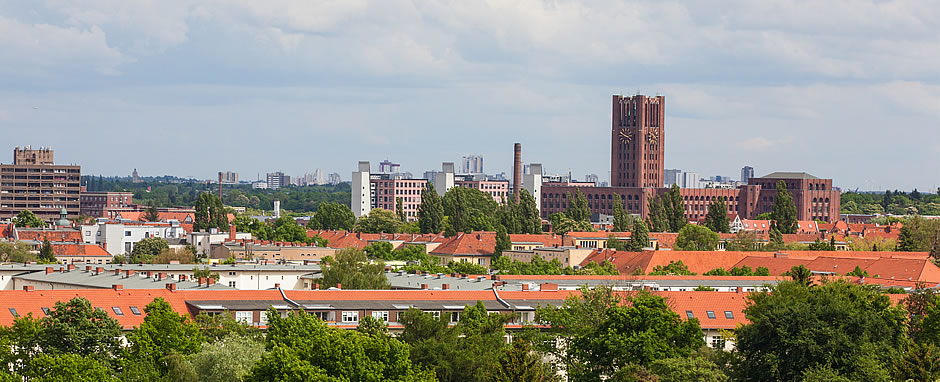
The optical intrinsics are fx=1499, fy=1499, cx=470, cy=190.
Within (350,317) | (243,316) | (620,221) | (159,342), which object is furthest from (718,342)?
→ (620,221)

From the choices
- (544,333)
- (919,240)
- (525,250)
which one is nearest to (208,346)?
(544,333)

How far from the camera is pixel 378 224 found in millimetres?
174000

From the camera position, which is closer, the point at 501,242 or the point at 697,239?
the point at 501,242

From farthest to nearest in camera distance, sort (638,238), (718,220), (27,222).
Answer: (27,222) < (718,220) < (638,238)

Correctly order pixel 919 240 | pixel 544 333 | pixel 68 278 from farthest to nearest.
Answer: pixel 919 240
pixel 68 278
pixel 544 333

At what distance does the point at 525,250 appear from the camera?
464 feet

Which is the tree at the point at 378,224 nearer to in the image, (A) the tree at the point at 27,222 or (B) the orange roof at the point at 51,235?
(B) the orange roof at the point at 51,235

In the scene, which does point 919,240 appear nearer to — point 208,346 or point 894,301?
point 894,301

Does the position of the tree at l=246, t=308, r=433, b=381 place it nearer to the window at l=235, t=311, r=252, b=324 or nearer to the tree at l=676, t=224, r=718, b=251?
the window at l=235, t=311, r=252, b=324

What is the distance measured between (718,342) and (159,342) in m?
24.4

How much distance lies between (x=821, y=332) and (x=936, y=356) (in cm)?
388

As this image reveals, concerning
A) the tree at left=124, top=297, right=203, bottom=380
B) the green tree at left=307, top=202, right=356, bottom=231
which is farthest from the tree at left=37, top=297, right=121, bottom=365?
the green tree at left=307, top=202, right=356, bottom=231

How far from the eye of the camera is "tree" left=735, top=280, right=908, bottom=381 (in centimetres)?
5128

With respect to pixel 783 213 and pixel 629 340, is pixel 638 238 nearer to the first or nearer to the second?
pixel 783 213
